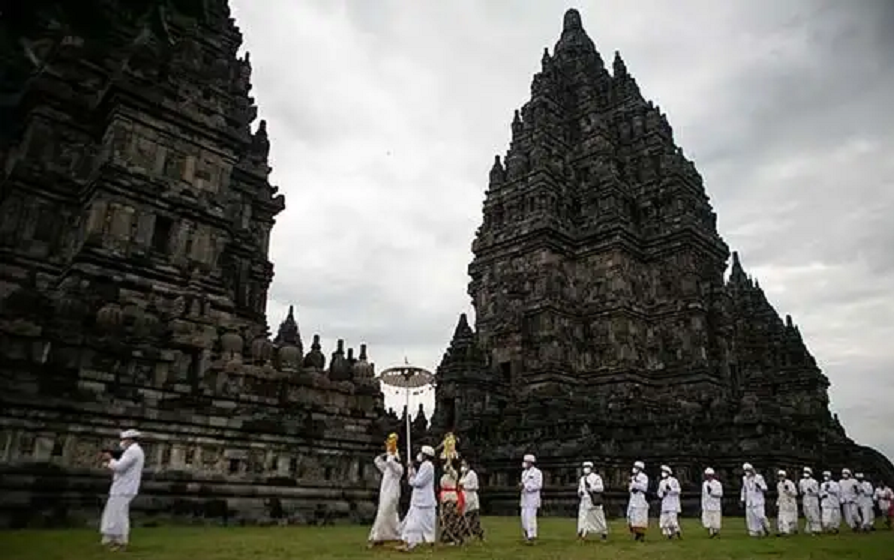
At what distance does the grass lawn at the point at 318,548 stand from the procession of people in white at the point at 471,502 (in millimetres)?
488

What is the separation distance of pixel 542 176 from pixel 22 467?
104 ft

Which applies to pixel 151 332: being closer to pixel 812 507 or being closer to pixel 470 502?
pixel 470 502

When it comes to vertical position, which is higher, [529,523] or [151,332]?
[151,332]

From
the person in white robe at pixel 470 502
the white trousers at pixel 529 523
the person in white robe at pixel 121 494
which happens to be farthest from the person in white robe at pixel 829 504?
the person in white robe at pixel 121 494

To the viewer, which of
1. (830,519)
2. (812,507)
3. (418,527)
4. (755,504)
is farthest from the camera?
(830,519)

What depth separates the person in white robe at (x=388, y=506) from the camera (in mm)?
11953

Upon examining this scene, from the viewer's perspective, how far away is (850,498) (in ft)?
72.1

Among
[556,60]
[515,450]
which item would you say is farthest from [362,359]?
[556,60]

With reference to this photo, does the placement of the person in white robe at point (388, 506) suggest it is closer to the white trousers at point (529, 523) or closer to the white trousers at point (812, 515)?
the white trousers at point (529, 523)

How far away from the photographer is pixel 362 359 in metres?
21.2

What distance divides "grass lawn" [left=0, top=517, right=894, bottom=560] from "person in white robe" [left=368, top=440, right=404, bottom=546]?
0.37m

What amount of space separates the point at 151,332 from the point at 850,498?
76.7 feet

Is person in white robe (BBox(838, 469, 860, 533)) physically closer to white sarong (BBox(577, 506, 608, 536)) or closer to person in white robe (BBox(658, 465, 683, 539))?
person in white robe (BBox(658, 465, 683, 539))

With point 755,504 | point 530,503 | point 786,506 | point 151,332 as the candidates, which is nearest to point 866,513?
point 786,506
